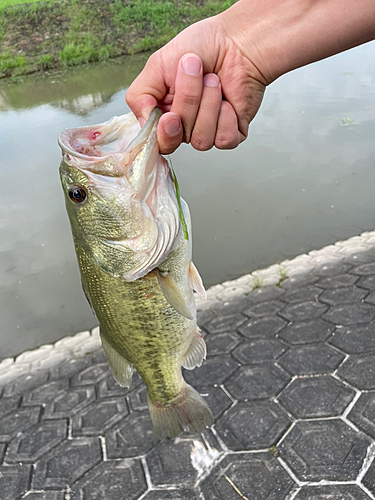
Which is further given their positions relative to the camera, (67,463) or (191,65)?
(67,463)

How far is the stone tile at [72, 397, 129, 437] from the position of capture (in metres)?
2.65

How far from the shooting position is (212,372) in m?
2.91

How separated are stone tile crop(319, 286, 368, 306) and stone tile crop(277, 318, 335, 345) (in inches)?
11.3

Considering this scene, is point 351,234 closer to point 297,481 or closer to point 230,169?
point 230,169

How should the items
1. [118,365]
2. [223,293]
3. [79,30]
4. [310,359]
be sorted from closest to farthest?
[118,365], [310,359], [223,293], [79,30]

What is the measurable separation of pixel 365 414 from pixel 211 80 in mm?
2112

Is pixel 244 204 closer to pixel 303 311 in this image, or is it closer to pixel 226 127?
pixel 303 311

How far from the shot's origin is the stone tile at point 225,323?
3.33m

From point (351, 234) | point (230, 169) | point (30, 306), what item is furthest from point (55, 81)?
point (351, 234)

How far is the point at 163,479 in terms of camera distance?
228cm

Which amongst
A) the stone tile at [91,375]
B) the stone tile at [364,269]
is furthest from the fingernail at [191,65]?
the stone tile at [364,269]

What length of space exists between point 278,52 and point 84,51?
14309 mm

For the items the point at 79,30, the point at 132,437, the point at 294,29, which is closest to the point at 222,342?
the point at 132,437

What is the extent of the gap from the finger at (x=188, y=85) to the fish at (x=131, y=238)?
9cm
